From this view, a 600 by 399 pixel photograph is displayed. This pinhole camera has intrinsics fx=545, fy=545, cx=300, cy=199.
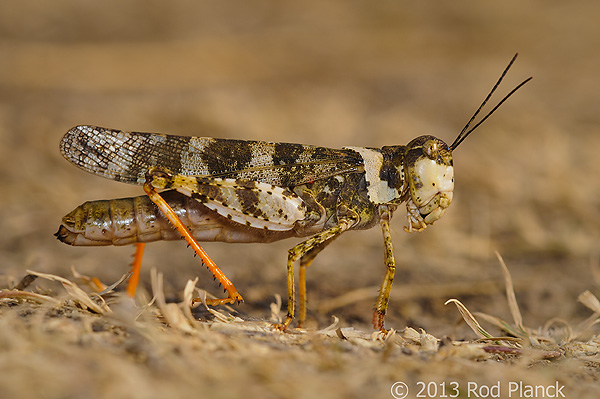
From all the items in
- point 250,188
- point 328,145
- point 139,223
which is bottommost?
point 139,223

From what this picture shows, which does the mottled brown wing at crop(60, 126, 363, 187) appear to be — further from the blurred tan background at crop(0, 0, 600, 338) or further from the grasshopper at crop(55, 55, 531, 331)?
the blurred tan background at crop(0, 0, 600, 338)

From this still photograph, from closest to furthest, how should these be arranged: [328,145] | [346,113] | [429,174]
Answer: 1. [429,174]
2. [328,145]
3. [346,113]

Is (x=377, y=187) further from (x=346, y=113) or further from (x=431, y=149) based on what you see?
(x=346, y=113)

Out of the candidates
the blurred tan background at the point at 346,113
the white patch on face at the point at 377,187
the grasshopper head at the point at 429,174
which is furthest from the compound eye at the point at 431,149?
the blurred tan background at the point at 346,113

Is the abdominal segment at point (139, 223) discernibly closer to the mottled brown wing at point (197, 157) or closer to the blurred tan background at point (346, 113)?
the mottled brown wing at point (197, 157)

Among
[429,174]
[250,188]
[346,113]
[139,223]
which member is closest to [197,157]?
[250,188]

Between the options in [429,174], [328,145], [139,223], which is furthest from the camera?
[328,145]

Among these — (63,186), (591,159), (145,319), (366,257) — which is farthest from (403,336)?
(591,159)

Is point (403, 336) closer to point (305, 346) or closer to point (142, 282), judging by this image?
point (305, 346)
